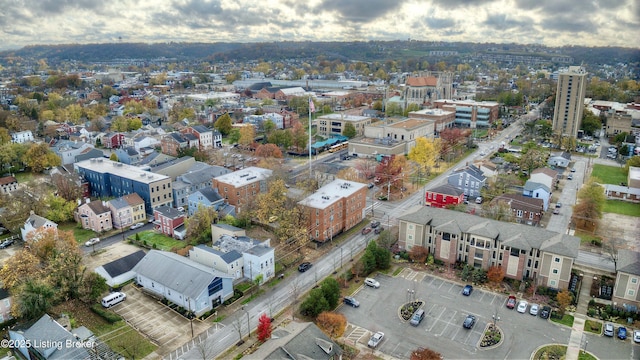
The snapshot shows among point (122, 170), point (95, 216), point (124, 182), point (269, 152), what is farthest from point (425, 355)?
point (269, 152)

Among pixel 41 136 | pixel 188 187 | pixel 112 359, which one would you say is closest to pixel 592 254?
pixel 112 359

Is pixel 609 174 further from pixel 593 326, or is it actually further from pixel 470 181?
pixel 593 326

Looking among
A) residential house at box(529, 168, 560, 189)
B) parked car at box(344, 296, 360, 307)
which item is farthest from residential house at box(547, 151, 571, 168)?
parked car at box(344, 296, 360, 307)

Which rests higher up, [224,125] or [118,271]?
[224,125]

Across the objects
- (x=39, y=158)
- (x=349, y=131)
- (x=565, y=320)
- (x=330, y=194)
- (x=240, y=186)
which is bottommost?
(x=565, y=320)

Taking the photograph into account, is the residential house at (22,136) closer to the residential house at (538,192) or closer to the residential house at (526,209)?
the residential house at (526,209)

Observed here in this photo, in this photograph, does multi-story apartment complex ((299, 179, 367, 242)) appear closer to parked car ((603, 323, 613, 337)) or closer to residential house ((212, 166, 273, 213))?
residential house ((212, 166, 273, 213))

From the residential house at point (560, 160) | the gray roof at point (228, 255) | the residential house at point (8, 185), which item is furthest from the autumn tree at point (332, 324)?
the residential house at point (560, 160)
